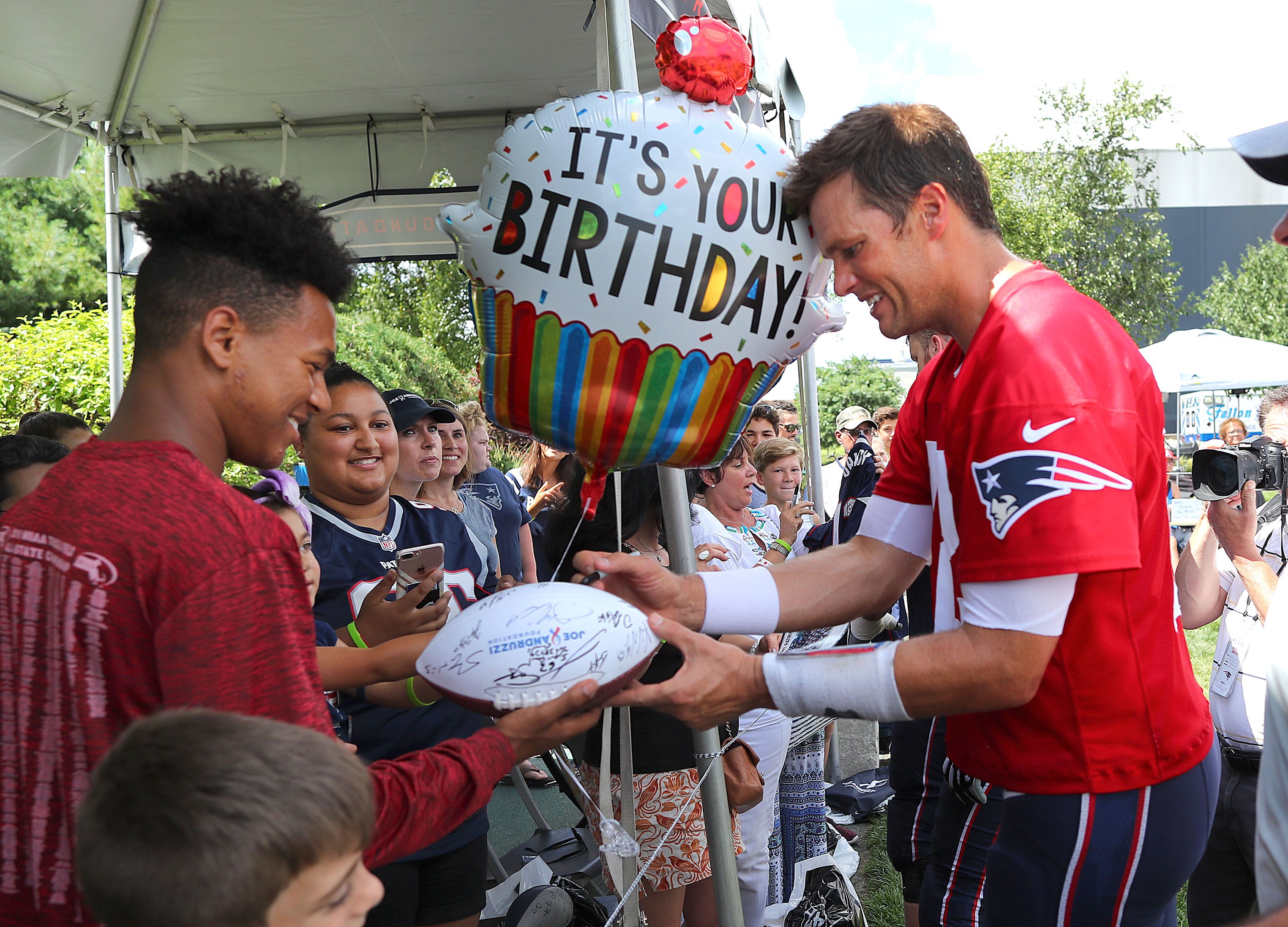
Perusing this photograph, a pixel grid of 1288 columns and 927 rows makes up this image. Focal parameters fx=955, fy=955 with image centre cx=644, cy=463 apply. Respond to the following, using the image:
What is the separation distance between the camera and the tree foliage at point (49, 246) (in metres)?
17.9

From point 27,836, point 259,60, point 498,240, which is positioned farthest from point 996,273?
point 259,60

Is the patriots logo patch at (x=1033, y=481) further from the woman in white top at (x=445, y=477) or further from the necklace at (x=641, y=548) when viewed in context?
the woman in white top at (x=445, y=477)

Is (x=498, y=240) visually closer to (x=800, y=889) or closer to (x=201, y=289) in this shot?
(x=201, y=289)

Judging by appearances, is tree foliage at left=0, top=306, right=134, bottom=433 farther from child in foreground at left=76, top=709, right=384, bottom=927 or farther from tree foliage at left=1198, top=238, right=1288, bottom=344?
tree foliage at left=1198, top=238, right=1288, bottom=344

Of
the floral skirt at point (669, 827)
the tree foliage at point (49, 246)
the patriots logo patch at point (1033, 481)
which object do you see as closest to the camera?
the patriots logo patch at point (1033, 481)

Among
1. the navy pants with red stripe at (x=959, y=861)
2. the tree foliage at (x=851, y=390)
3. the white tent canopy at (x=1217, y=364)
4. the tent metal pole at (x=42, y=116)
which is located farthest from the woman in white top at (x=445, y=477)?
the tree foliage at (x=851, y=390)

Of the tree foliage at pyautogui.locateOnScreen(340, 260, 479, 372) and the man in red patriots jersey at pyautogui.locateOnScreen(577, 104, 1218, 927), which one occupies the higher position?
the tree foliage at pyautogui.locateOnScreen(340, 260, 479, 372)

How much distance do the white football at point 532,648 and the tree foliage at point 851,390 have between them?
882 inches

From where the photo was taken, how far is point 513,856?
13.5ft

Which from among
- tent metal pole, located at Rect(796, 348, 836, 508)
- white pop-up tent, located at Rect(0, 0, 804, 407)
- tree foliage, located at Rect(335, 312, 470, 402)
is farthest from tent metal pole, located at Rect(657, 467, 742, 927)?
tree foliage, located at Rect(335, 312, 470, 402)

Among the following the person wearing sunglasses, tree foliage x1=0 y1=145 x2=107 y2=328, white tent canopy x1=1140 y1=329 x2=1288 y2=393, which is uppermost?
tree foliage x1=0 y1=145 x2=107 y2=328

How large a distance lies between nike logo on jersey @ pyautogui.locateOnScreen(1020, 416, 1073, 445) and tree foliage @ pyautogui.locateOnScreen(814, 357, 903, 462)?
73.8 feet

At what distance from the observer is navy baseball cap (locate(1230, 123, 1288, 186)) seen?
1.23 m
